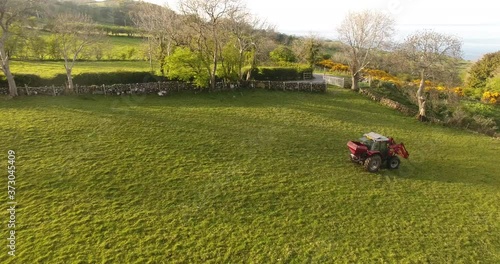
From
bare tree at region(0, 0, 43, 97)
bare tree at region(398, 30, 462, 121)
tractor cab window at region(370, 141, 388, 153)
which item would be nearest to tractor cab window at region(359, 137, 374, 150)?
tractor cab window at region(370, 141, 388, 153)

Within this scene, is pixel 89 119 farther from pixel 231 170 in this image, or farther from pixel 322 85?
pixel 322 85

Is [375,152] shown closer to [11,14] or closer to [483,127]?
[483,127]

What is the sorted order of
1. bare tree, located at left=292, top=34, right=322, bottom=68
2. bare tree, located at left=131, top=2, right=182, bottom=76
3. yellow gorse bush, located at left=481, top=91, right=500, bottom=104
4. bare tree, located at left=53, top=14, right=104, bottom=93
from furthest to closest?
bare tree, located at left=292, top=34, right=322, bottom=68, yellow gorse bush, located at left=481, top=91, right=500, bottom=104, bare tree, located at left=131, top=2, right=182, bottom=76, bare tree, located at left=53, top=14, right=104, bottom=93

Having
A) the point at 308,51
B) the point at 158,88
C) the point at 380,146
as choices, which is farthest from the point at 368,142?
the point at 308,51

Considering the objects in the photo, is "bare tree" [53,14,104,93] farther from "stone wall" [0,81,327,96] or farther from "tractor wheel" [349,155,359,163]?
"tractor wheel" [349,155,359,163]

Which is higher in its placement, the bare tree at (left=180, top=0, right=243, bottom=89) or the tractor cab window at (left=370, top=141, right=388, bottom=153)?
the bare tree at (left=180, top=0, right=243, bottom=89)

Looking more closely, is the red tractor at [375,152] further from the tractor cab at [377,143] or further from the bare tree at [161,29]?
the bare tree at [161,29]

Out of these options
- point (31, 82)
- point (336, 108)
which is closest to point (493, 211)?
point (336, 108)
